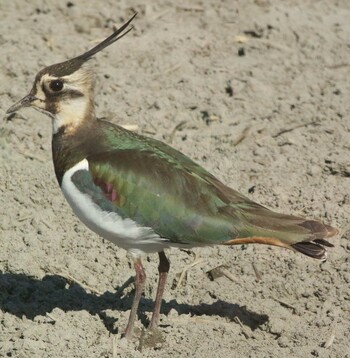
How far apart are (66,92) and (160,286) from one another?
1.53m

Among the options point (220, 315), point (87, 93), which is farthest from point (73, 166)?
point (220, 315)

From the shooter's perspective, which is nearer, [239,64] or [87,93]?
[87,93]

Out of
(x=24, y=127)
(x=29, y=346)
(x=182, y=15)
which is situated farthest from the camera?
(x=182, y=15)

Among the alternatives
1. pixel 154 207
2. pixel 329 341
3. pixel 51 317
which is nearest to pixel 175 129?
pixel 154 207

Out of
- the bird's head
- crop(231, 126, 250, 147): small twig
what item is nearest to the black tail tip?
the bird's head

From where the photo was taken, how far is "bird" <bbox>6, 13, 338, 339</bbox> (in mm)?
5902

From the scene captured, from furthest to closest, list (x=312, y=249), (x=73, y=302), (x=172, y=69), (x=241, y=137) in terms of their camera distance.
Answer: (x=172, y=69), (x=241, y=137), (x=73, y=302), (x=312, y=249)

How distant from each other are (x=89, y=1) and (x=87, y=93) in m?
3.64

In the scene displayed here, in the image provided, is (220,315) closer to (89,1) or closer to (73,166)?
(73,166)

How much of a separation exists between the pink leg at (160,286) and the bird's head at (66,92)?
1.16 meters

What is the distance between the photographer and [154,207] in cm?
593

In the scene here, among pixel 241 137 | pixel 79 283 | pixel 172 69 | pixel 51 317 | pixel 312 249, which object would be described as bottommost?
pixel 79 283

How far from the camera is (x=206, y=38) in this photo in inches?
368

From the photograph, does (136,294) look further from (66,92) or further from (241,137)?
(241,137)
